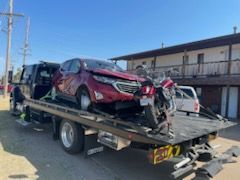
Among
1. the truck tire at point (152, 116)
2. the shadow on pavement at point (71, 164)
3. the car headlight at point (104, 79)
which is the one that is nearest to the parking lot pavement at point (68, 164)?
the shadow on pavement at point (71, 164)

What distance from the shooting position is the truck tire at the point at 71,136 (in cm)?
Answer: 589

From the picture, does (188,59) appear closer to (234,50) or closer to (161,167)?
(234,50)

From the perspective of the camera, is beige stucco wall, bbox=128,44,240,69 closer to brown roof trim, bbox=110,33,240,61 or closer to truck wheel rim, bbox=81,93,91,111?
brown roof trim, bbox=110,33,240,61

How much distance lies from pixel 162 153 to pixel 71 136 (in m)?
2.97

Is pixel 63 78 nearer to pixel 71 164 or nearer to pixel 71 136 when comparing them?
pixel 71 136

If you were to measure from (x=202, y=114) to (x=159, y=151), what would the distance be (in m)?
2.94

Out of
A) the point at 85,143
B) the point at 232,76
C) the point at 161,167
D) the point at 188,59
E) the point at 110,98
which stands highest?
the point at 188,59

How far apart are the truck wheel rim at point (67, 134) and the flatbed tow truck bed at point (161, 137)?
344 millimetres

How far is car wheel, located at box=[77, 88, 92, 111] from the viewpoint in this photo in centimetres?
650

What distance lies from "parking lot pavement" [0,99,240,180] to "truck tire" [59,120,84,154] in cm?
20

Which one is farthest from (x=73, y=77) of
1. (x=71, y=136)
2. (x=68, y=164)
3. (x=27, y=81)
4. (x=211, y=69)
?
(x=211, y=69)

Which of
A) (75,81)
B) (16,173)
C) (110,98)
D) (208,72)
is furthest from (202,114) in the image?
(208,72)

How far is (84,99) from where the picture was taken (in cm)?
668

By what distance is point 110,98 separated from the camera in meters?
5.83
